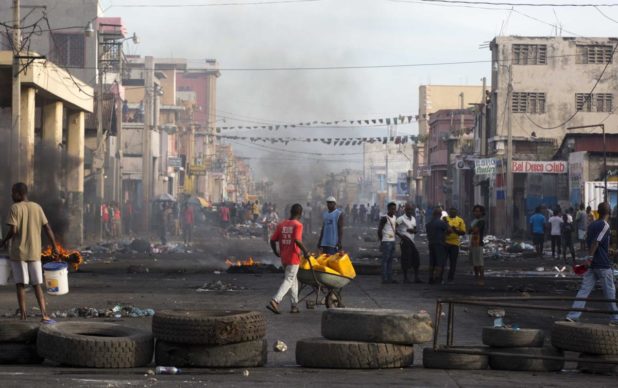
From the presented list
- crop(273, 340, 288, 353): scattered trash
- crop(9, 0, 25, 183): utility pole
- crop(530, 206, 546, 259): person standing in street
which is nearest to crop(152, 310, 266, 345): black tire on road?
crop(273, 340, 288, 353): scattered trash

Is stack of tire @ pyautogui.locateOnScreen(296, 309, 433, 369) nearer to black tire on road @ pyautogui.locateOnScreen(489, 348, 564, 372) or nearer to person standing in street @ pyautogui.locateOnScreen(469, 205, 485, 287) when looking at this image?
black tire on road @ pyautogui.locateOnScreen(489, 348, 564, 372)

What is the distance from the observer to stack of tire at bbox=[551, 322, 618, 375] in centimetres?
1080

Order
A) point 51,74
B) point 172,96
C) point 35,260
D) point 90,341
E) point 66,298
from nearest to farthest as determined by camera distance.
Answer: point 90,341
point 35,260
point 66,298
point 51,74
point 172,96

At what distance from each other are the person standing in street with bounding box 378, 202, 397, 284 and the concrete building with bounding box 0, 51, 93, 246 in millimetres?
13561

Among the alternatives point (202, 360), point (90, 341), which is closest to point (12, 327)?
point (90, 341)

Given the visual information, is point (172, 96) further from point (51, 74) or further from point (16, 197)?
point (16, 197)

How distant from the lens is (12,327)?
10891 millimetres

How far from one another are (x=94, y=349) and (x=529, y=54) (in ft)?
208

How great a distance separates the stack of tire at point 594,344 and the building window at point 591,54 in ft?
208

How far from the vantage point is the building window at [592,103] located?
71438 mm

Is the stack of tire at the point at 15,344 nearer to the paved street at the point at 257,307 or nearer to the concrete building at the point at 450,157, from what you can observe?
the paved street at the point at 257,307

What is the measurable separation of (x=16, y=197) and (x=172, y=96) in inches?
4374

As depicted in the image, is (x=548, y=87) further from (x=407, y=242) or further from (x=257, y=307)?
(x=257, y=307)

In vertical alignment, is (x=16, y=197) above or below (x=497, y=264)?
above
